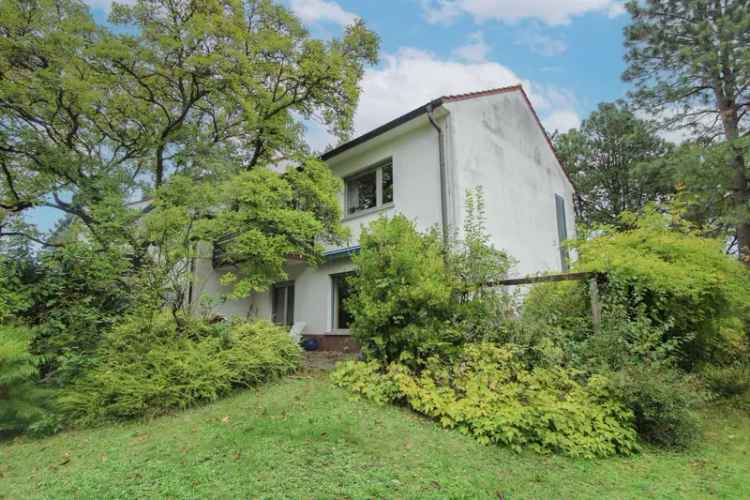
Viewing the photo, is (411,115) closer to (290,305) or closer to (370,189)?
(370,189)

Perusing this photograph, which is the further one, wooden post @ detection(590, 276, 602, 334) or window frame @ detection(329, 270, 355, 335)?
window frame @ detection(329, 270, 355, 335)

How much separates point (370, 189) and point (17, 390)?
331 inches

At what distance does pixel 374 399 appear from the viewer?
18.3 feet

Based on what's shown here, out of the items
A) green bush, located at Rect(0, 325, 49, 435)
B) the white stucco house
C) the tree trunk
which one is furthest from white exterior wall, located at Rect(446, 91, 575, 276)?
green bush, located at Rect(0, 325, 49, 435)

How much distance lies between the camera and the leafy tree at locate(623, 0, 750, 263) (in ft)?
40.7

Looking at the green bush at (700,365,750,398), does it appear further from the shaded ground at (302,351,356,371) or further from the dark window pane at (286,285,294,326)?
the dark window pane at (286,285,294,326)

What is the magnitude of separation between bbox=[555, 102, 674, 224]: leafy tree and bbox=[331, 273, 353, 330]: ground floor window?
15648 mm

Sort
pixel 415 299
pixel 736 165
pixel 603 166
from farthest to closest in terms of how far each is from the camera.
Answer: pixel 603 166
pixel 736 165
pixel 415 299

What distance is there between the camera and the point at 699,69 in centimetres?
1318

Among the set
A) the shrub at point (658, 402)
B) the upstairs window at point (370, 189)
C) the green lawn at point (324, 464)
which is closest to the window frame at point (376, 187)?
the upstairs window at point (370, 189)

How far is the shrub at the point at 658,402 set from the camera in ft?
15.2

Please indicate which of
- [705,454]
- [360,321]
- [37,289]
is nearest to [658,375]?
[705,454]

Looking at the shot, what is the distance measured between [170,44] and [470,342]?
9.09m

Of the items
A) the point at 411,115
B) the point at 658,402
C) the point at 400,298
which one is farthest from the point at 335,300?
the point at 658,402
